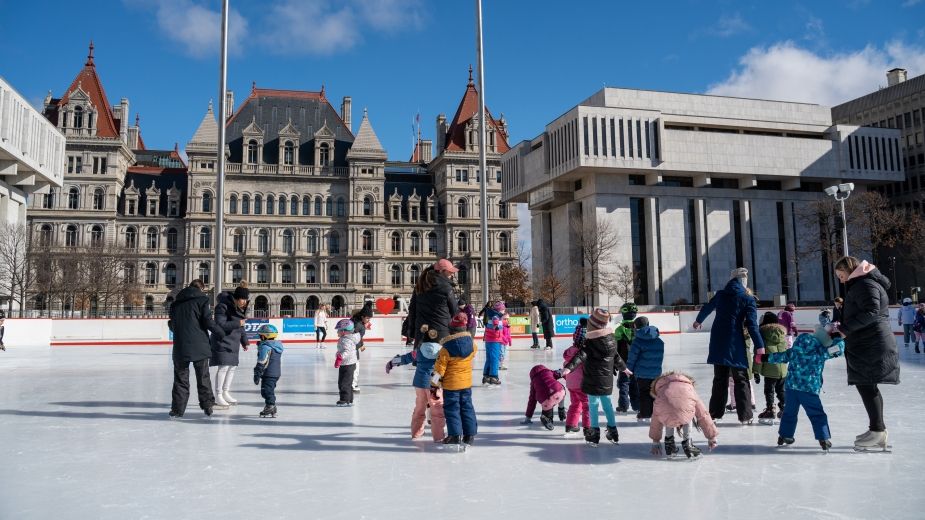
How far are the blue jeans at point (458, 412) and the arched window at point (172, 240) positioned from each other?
6535 cm

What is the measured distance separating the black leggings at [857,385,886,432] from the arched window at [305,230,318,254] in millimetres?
63133

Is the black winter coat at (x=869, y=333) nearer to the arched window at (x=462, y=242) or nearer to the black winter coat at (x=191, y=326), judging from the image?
the black winter coat at (x=191, y=326)

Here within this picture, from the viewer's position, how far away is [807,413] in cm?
620

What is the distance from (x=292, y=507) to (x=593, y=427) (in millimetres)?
3164

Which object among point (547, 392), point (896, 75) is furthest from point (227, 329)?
point (896, 75)

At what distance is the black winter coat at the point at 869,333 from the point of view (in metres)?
5.88

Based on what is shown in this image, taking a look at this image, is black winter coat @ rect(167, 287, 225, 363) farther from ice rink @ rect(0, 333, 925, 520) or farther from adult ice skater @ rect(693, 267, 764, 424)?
adult ice skater @ rect(693, 267, 764, 424)

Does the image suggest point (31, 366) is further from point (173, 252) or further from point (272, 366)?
point (173, 252)

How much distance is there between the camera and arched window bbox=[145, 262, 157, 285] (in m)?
64.2

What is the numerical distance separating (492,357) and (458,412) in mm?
5129

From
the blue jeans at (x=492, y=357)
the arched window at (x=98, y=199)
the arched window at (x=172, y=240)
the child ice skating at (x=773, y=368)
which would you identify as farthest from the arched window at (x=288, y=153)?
the child ice skating at (x=773, y=368)

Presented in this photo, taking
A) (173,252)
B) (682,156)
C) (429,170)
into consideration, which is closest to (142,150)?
(173,252)

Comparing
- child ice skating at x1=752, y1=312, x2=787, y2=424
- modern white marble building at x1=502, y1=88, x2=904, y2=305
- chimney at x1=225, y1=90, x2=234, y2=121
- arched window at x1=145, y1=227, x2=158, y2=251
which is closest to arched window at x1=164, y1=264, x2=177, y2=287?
arched window at x1=145, y1=227, x2=158, y2=251

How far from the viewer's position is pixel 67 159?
64.1m
